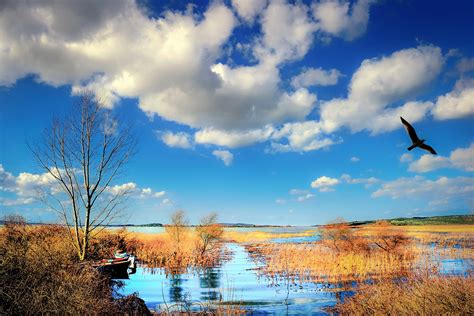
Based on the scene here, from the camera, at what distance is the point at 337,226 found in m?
34.1

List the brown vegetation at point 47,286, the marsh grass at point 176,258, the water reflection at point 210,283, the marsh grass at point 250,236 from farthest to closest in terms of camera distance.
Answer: the marsh grass at point 250,236 < the marsh grass at point 176,258 < the water reflection at point 210,283 < the brown vegetation at point 47,286

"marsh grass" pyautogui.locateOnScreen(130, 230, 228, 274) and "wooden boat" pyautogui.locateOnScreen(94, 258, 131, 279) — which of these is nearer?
"wooden boat" pyautogui.locateOnScreen(94, 258, 131, 279)

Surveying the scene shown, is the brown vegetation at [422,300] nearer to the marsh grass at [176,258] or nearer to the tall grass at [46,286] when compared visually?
the tall grass at [46,286]

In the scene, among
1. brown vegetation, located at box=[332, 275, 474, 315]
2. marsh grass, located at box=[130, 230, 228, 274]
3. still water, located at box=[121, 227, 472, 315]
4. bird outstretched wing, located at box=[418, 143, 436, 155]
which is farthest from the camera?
marsh grass, located at box=[130, 230, 228, 274]

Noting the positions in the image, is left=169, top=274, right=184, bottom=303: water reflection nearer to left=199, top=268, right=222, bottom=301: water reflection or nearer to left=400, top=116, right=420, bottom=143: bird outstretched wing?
left=199, top=268, right=222, bottom=301: water reflection

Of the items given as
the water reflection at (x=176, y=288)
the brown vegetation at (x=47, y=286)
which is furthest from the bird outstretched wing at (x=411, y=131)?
the water reflection at (x=176, y=288)

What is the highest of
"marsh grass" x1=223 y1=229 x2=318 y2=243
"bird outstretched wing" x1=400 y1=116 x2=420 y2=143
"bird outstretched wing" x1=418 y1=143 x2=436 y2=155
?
"bird outstretched wing" x1=400 y1=116 x2=420 y2=143

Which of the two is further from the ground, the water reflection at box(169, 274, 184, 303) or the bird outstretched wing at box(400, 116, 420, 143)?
the bird outstretched wing at box(400, 116, 420, 143)

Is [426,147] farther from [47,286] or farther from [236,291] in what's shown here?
[236,291]

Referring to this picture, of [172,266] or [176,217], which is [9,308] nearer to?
[172,266]

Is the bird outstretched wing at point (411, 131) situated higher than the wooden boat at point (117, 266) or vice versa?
the bird outstretched wing at point (411, 131)

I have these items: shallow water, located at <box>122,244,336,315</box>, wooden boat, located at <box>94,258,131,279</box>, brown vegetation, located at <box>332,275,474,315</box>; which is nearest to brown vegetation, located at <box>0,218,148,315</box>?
shallow water, located at <box>122,244,336,315</box>

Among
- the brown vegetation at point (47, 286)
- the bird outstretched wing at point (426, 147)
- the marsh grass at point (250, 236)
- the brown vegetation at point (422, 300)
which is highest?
the bird outstretched wing at point (426, 147)

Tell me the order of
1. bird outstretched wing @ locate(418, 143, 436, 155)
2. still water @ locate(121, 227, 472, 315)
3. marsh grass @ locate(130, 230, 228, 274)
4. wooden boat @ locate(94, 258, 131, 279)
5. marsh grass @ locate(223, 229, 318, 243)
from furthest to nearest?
marsh grass @ locate(223, 229, 318, 243), marsh grass @ locate(130, 230, 228, 274), wooden boat @ locate(94, 258, 131, 279), still water @ locate(121, 227, 472, 315), bird outstretched wing @ locate(418, 143, 436, 155)
